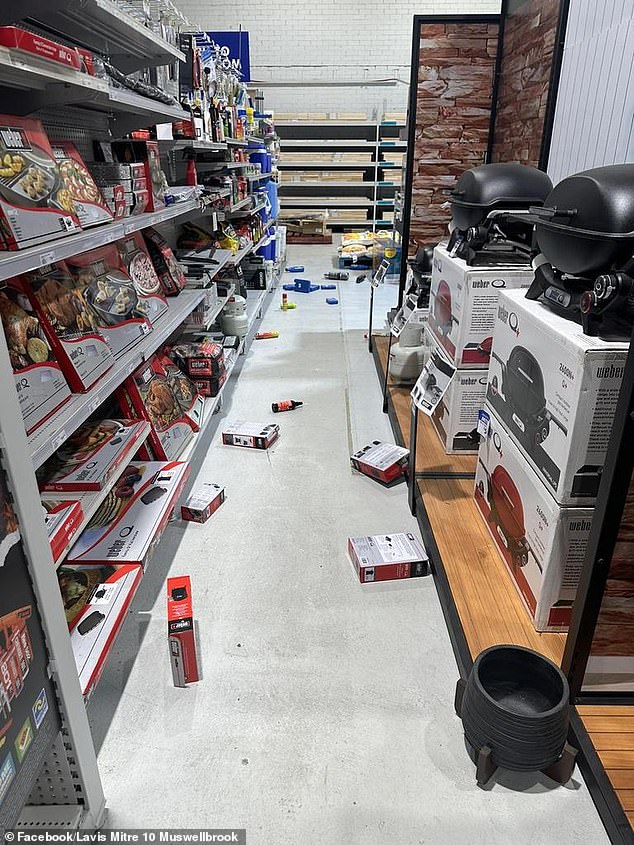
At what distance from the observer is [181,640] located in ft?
5.92

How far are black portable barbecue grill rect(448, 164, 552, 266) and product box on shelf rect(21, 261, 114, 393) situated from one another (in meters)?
1.69

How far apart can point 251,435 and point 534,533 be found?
196 cm

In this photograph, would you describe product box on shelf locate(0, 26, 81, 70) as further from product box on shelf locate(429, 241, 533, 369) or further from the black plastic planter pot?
the black plastic planter pot

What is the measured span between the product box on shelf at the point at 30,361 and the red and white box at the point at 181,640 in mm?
730

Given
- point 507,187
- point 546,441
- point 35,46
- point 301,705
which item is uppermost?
point 35,46

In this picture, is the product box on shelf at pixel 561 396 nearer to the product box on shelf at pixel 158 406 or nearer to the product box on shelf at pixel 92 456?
the product box on shelf at pixel 92 456

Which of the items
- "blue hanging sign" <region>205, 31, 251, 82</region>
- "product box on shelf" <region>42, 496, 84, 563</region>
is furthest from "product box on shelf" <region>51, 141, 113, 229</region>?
"blue hanging sign" <region>205, 31, 251, 82</region>

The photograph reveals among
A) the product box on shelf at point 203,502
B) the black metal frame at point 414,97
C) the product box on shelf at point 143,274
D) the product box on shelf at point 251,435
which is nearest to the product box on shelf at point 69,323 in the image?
the product box on shelf at point 143,274

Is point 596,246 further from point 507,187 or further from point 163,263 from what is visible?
point 163,263

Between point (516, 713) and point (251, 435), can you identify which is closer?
point (516, 713)

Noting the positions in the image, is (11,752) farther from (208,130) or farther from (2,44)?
(208,130)

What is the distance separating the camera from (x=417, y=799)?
1517mm

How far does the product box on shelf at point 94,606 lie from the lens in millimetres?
1640

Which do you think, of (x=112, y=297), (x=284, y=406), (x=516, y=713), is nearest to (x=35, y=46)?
(x=112, y=297)
